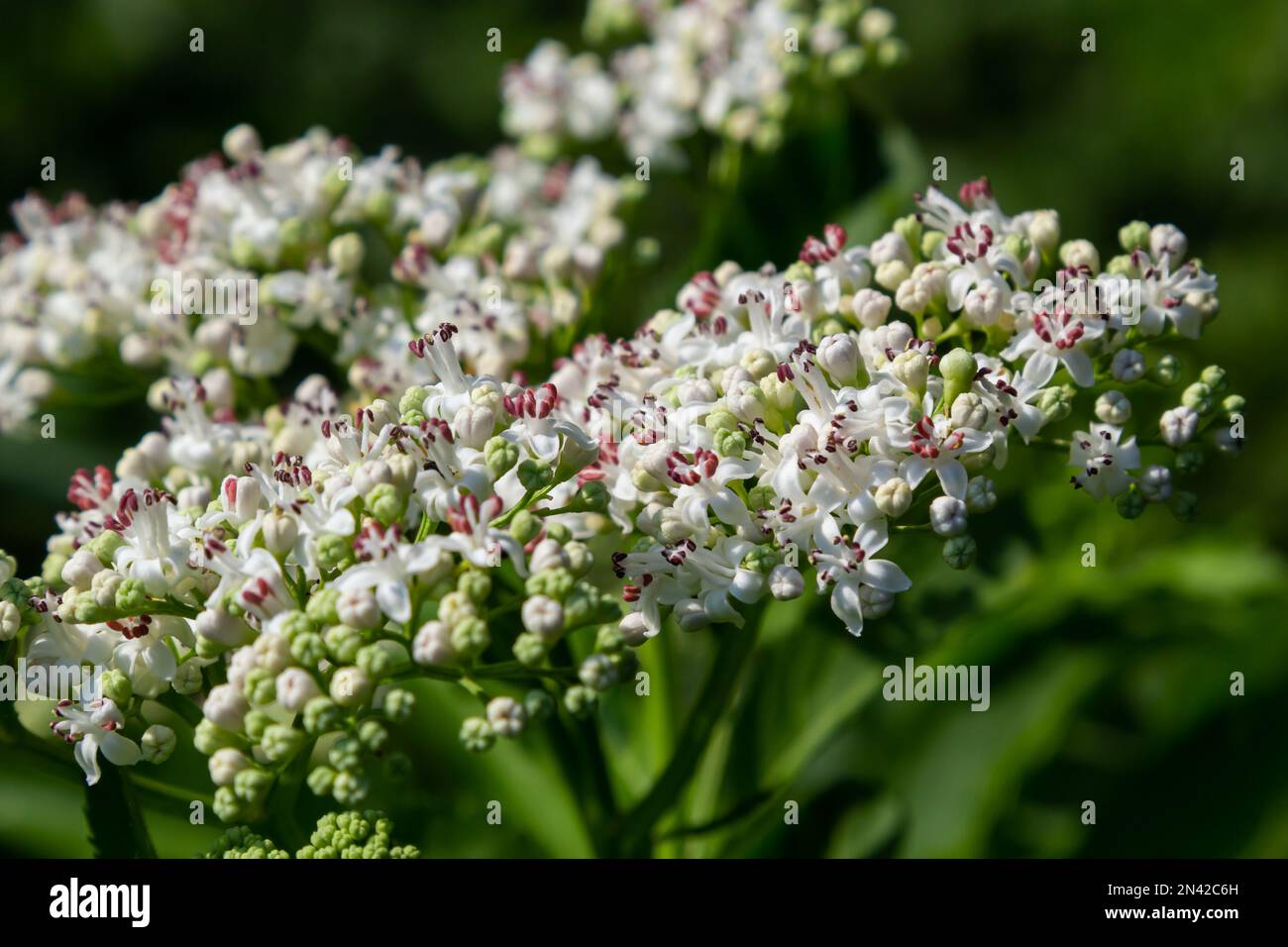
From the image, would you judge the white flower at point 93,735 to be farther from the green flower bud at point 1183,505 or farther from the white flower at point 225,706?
the green flower bud at point 1183,505

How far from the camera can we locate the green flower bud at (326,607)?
4.54ft

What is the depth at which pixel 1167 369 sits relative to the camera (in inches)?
65.4

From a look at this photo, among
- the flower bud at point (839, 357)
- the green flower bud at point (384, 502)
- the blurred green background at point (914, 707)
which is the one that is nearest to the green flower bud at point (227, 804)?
the blurred green background at point (914, 707)

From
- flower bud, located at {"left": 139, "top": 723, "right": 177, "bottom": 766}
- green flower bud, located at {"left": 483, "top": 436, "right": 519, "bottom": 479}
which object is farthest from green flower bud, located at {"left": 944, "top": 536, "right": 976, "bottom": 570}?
flower bud, located at {"left": 139, "top": 723, "right": 177, "bottom": 766}

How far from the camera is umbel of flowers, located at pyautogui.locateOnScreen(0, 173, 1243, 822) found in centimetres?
140

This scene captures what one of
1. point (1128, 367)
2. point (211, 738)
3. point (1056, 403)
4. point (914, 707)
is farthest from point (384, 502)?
point (914, 707)

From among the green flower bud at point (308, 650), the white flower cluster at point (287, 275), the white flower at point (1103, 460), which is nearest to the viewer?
the green flower bud at point (308, 650)

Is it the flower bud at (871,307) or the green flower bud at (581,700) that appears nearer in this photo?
the green flower bud at (581,700)

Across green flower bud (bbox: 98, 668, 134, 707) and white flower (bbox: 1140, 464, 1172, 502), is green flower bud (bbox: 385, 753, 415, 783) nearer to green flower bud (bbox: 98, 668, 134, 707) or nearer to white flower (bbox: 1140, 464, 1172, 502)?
green flower bud (bbox: 98, 668, 134, 707)

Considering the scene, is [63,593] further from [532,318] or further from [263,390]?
[532,318]

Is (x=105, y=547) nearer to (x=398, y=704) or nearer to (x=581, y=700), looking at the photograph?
(x=398, y=704)

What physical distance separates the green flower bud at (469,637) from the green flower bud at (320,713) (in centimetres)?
13

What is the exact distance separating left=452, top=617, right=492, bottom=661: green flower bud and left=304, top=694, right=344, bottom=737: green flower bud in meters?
0.13

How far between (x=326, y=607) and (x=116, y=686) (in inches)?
9.6
